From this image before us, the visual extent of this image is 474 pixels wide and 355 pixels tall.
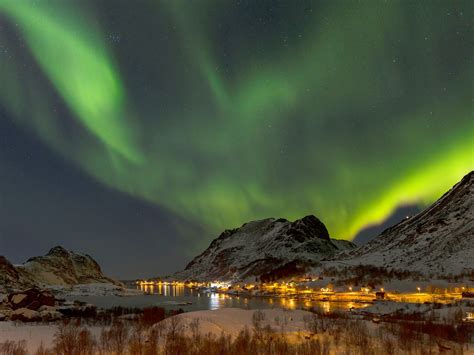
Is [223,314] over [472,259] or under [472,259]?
under

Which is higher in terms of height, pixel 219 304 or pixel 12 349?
pixel 219 304

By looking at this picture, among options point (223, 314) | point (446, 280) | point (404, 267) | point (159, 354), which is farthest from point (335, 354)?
point (404, 267)

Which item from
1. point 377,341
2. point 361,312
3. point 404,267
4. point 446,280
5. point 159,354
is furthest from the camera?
point 404,267

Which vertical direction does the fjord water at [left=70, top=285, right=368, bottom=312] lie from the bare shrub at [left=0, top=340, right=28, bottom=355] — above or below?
above

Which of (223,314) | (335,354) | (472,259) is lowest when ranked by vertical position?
(335,354)

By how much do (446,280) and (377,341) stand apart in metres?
103

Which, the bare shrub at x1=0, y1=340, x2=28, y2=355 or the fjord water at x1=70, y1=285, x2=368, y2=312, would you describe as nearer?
the bare shrub at x1=0, y1=340, x2=28, y2=355

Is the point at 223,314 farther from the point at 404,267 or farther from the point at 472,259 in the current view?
the point at 404,267

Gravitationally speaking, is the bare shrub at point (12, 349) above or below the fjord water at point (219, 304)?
below

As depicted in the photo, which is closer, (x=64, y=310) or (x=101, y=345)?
(x=101, y=345)

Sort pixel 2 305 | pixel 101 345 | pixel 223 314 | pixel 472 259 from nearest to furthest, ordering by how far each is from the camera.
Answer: pixel 101 345 < pixel 223 314 < pixel 2 305 < pixel 472 259

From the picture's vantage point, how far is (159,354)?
117 ft

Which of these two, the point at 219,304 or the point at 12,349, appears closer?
the point at 12,349

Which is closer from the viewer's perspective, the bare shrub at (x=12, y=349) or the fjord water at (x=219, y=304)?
the bare shrub at (x=12, y=349)
